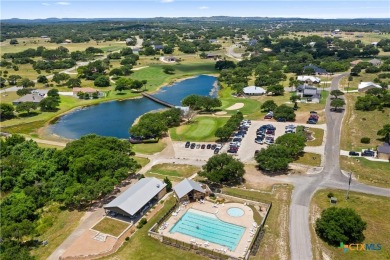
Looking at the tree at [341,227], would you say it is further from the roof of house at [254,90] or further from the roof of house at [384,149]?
the roof of house at [254,90]

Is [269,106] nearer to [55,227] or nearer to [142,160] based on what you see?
[142,160]

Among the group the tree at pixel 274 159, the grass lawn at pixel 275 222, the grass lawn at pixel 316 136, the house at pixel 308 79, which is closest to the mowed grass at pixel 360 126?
the grass lawn at pixel 316 136

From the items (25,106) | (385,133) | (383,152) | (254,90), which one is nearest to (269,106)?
(254,90)

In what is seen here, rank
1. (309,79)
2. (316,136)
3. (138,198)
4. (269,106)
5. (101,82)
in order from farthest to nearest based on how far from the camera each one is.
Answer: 1. (101,82)
2. (309,79)
3. (269,106)
4. (316,136)
5. (138,198)

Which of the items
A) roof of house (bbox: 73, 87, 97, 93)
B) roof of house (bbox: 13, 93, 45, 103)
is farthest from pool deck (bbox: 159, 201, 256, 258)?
roof of house (bbox: 73, 87, 97, 93)

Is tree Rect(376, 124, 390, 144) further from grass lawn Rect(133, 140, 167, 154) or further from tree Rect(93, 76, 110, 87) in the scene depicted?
tree Rect(93, 76, 110, 87)

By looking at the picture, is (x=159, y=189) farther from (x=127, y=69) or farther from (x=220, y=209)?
(x=127, y=69)
